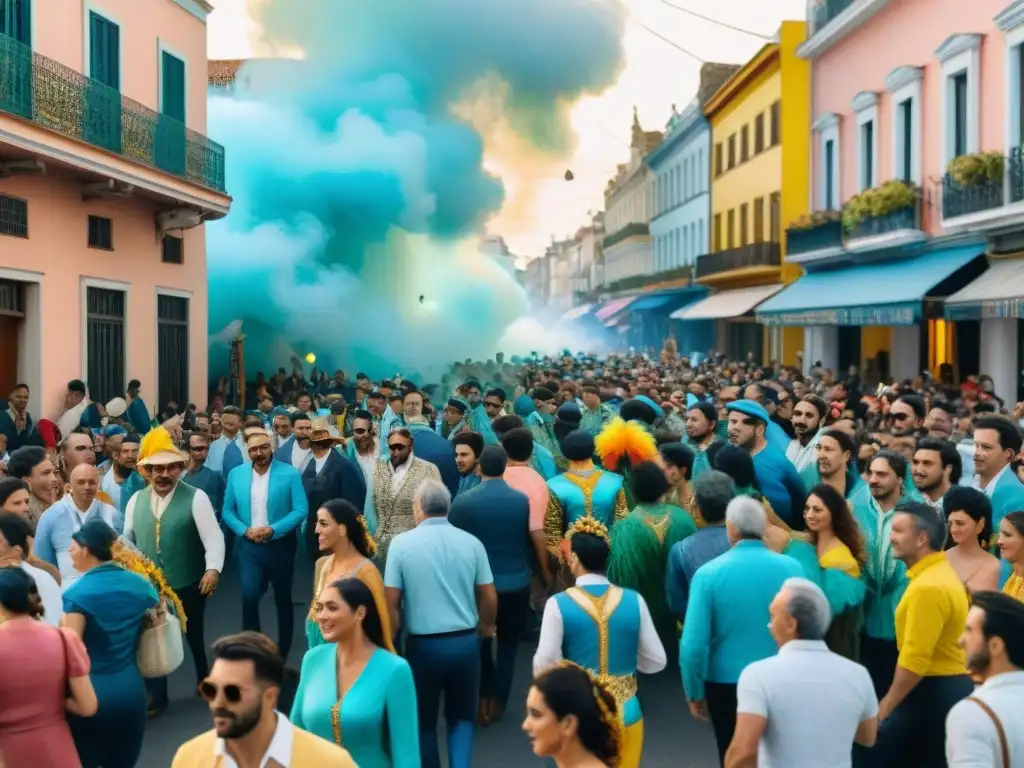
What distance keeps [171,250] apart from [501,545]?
48.2 feet

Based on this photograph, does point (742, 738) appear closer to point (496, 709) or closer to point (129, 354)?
point (496, 709)

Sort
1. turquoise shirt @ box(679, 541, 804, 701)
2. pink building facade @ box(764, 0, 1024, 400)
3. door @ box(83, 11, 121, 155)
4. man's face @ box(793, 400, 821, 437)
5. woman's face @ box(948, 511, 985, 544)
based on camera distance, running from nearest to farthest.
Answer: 1. turquoise shirt @ box(679, 541, 804, 701)
2. woman's face @ box(948, 511, 985, 544)
3. man's face @ box(793, 400, 821, 437)
4. door @ box(83, 11, 121, 155)
5. pink building facade @ box(764, 0, 1024, 400)

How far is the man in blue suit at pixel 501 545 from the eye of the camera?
695cm

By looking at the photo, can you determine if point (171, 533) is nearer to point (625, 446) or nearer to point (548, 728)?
point (625, 446)

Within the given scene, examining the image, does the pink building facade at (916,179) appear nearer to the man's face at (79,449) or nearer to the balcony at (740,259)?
the balcony at (740,259)

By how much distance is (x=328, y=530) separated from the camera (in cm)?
531

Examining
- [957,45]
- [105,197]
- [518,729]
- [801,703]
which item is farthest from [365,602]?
[957,45]

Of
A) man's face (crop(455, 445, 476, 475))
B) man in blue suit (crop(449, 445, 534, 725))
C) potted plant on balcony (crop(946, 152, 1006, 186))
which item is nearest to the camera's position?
man in blue suit (crop(449, 445, 534, 725))

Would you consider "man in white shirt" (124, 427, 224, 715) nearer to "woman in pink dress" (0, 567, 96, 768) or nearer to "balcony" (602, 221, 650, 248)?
"woman in pink dress" (0, 567, 96, 768)

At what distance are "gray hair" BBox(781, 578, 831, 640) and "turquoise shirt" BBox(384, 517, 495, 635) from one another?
6.42ft

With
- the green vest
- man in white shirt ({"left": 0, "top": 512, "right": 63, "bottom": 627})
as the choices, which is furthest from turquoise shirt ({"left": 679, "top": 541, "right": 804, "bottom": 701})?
the green vest

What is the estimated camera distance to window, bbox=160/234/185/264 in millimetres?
19987

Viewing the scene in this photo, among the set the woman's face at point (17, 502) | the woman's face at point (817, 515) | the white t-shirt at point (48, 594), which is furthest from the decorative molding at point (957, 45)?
the white t-shirt at point (48, 594)

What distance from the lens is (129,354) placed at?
60.6ft
